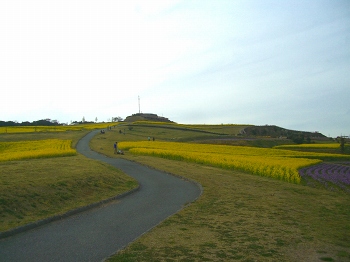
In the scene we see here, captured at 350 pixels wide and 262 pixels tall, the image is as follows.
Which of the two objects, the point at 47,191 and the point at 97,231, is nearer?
the point at 97,231

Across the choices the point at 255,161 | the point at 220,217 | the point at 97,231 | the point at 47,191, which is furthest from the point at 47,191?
the point at 255,161

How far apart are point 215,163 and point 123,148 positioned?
59.0ft

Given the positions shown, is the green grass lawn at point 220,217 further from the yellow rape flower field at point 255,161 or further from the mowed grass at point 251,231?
the yellow rape flower field at point 255,161

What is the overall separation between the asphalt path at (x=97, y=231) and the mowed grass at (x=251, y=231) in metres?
0.63

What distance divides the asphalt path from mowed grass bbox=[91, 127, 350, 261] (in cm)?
63

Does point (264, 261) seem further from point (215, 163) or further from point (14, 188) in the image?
point (215, 163)

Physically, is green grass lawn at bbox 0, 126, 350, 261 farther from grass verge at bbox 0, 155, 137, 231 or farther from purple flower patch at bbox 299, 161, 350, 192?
purple flower patch at bbox 299, 161, 350, 192

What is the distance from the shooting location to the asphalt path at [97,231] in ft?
27.4

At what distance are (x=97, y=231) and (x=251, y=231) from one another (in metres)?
4.48

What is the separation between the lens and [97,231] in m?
10.3

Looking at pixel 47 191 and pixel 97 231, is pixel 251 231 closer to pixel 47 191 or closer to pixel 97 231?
pixel 97 231

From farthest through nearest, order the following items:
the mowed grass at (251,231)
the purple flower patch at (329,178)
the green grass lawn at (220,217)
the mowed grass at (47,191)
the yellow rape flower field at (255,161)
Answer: the yellow rape flower field at (255,161) → the purple flower patch at (329,178) → the mowed grass at (47,191) → the green grass lawn at (220,217) → the mowed grass at (251,231)

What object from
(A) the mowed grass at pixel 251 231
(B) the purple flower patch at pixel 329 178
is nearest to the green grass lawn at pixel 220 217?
(A) the mowed grass at pixel 251 231

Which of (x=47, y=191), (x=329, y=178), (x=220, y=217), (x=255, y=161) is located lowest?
(x=329, y=178)
